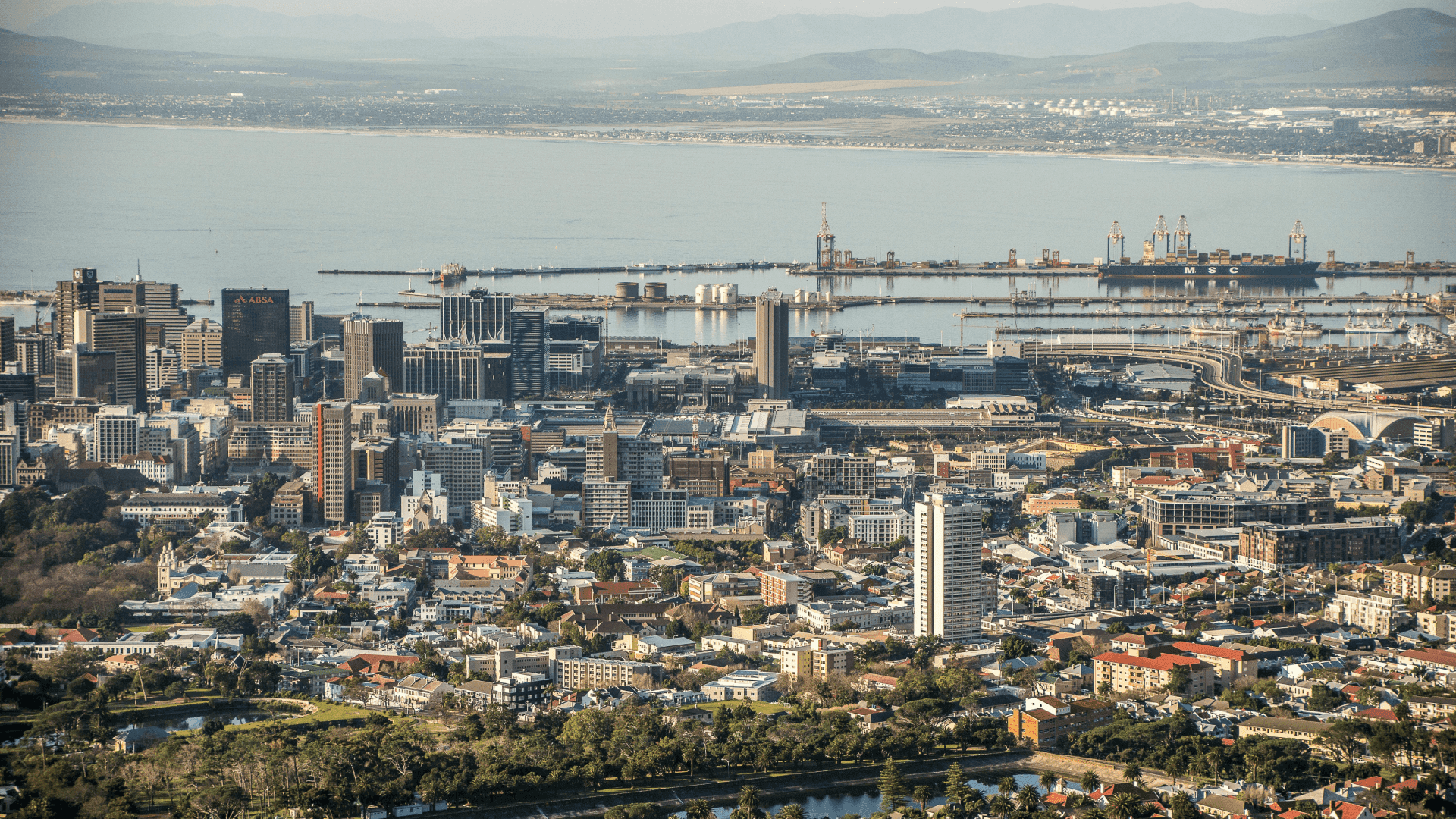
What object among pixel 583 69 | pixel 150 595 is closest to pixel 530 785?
pixel 150 595

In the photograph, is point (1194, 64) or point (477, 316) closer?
point (477, 316)

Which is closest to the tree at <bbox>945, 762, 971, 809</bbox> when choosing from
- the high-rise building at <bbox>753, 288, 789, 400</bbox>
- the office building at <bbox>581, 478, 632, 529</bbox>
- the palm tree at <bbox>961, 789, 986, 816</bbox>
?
the palm tree at <bbox>961, 789, 986, 816</bbox>

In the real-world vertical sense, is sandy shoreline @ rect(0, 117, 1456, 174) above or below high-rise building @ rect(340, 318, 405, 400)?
above

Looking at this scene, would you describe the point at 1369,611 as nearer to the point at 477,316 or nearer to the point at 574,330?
the point at 477,316

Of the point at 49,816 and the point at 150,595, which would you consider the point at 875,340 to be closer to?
the point at 150,595

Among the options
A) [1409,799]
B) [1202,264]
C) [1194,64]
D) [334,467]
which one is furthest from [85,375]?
[1194,64]

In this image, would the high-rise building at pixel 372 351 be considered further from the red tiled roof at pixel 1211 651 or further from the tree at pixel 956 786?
the tree at pixel 956 786

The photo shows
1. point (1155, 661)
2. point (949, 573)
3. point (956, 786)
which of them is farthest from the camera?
point (949, 573)

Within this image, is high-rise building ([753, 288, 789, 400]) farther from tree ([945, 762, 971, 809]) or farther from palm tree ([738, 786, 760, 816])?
palm tree ([738, 786, 760, 816])
